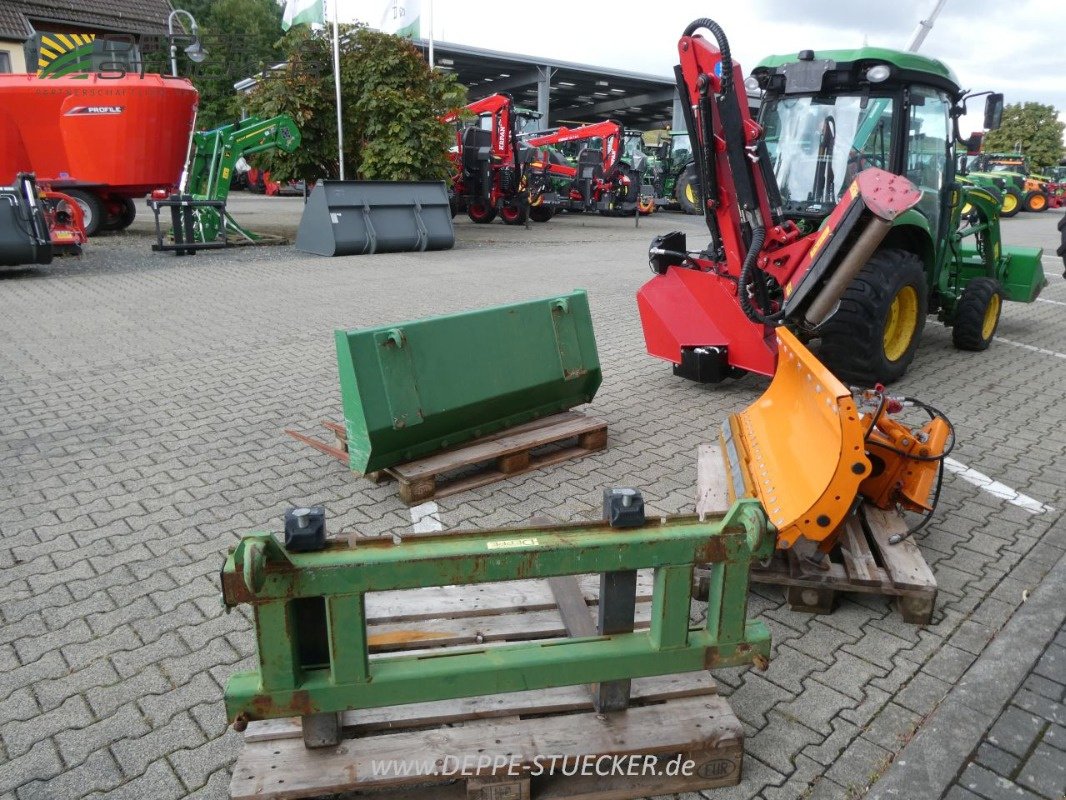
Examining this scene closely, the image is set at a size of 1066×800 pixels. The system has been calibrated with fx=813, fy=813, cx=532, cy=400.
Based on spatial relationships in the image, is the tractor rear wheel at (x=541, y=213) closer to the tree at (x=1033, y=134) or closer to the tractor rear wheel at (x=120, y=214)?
the tractor rear wheel at (x=120, y=214)

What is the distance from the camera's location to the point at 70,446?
5020 mm

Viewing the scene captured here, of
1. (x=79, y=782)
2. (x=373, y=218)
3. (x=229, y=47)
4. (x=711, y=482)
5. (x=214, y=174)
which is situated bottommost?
(x=79, y=782)

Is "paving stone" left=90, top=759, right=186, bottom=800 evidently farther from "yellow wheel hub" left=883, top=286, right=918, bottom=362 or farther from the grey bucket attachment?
the grey bucket attachment

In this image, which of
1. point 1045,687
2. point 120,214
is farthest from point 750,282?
point 120,214

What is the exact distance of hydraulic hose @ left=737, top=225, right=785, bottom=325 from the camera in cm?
533

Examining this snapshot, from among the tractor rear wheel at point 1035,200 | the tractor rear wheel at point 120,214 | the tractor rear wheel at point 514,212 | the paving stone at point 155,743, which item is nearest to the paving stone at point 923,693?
the paving stone at point 155,743

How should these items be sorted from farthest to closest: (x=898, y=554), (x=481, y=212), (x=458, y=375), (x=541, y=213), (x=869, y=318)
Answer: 1. (x=541, y=213)
2. (x=481, y=212)
3. (x=869, y=318)
4. (x=458, y=375)
5. (x=898, y=554)

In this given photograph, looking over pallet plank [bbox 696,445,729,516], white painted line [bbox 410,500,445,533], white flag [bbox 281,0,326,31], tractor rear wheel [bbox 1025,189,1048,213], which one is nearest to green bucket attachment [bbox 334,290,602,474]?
white painted line [bbox 410,500,445,533]

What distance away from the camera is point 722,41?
507cm

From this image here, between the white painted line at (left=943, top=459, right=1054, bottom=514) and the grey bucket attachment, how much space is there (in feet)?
33.5

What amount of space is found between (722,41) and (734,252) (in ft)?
4.63

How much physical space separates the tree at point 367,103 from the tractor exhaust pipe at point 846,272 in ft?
34.3

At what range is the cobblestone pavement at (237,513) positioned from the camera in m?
2.68

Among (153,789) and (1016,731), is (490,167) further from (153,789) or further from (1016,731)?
(153,789)
